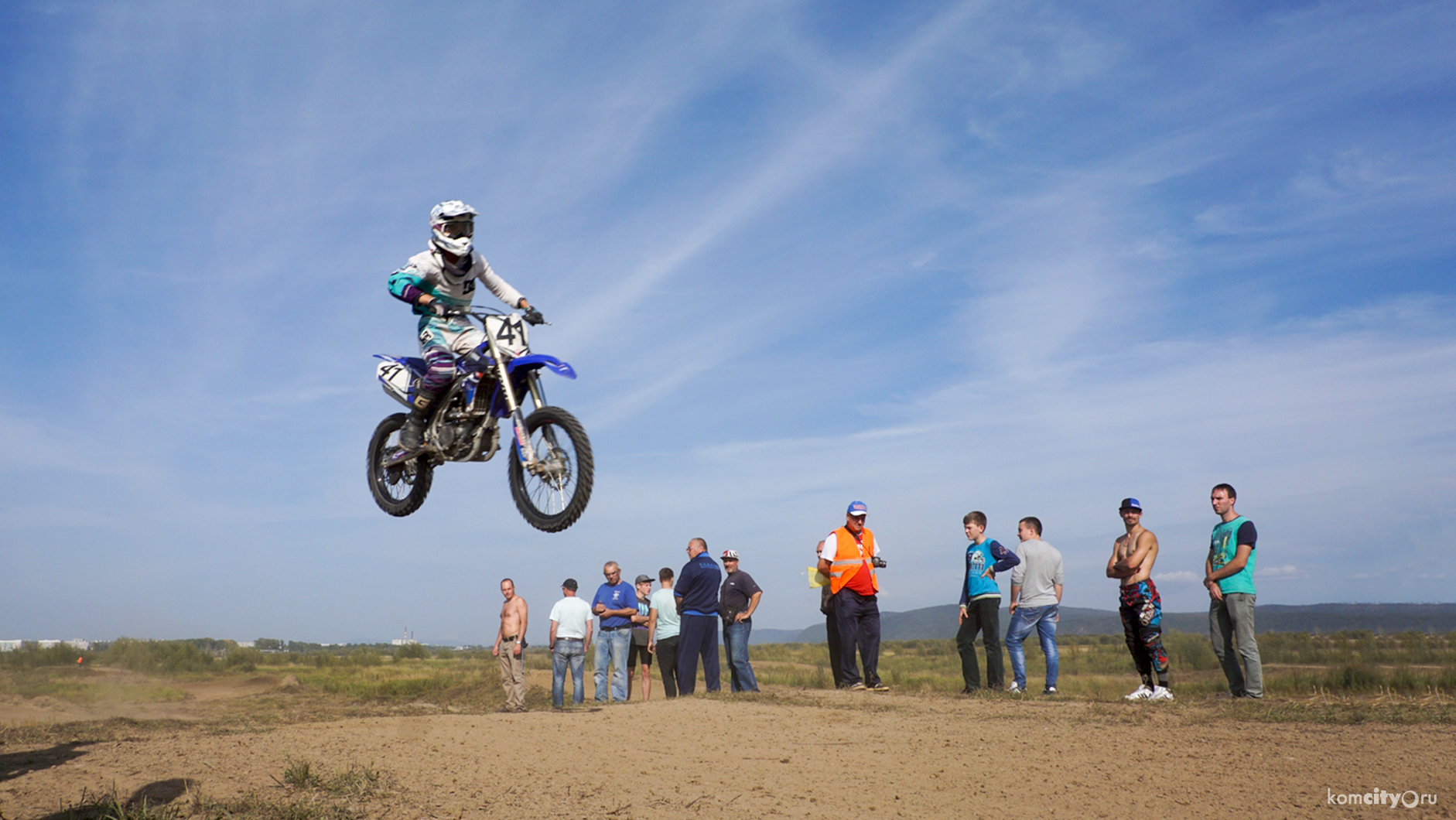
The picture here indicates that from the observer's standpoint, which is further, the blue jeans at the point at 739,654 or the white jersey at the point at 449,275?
the blue jeans at the point at 739,654

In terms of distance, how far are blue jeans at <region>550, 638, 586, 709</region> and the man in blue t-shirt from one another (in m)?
0.33

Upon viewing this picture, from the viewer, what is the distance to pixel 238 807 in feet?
26.3

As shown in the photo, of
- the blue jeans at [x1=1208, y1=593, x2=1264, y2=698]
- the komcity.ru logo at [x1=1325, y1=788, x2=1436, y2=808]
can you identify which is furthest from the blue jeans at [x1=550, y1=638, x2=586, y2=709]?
the komcity.ru logo at [x1=1325, y1=788, x2=1436, y2=808]

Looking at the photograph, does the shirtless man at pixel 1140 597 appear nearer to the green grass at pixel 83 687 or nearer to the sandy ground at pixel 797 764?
the sandy ground at pixel 797 764

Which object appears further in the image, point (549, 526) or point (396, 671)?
point (396, 671)

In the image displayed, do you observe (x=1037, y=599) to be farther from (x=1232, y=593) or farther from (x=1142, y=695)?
(x=1232, y=593)

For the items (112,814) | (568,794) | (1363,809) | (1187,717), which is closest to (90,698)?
(112,814)

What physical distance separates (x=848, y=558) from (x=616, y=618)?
360 centimetres

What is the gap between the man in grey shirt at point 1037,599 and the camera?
1224 centimetres

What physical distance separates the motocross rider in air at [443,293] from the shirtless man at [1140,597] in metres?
8.75

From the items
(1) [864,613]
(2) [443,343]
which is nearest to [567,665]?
(1) [864,613]

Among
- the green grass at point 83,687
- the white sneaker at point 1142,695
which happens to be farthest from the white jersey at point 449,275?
the green grass at point 83,687

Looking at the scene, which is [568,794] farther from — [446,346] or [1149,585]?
[1149,585]

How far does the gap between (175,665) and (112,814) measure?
2563cm
